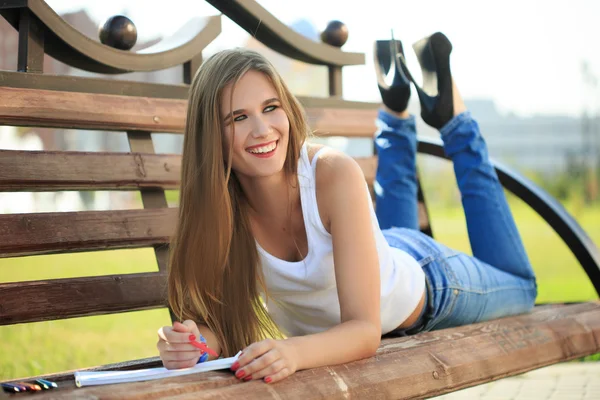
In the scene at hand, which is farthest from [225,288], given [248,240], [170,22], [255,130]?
[170,22]

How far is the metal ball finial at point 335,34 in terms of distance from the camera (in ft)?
11.2

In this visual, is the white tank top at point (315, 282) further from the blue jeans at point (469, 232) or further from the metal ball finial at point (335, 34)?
the metal ball finial at point (335, 34)

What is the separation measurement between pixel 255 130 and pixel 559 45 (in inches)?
790

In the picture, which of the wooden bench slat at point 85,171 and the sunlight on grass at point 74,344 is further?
the sunlight on grass at point 74,344

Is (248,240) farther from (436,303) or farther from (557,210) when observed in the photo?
(557,210)

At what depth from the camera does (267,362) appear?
1637 mm

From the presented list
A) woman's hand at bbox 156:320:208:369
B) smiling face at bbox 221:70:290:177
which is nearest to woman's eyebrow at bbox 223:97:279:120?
smiling face at bbox 221:70:290:177

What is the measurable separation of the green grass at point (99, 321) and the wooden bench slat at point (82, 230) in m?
1.55

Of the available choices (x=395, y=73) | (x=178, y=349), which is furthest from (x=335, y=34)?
(x=178, y=349)

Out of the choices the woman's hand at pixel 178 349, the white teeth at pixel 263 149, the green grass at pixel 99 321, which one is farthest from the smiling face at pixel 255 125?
the green grass at pixel 99 321

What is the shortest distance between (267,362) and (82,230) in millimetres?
997

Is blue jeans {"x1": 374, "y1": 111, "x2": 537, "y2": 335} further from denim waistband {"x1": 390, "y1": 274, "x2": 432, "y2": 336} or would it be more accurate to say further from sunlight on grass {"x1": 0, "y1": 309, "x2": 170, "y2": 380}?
sunlight on grass {"x1": 0, "y1": 309, "x2": 170, "y2": 380}

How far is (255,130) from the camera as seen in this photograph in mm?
2070

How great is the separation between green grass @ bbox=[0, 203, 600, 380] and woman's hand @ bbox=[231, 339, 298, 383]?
2.41 meters
